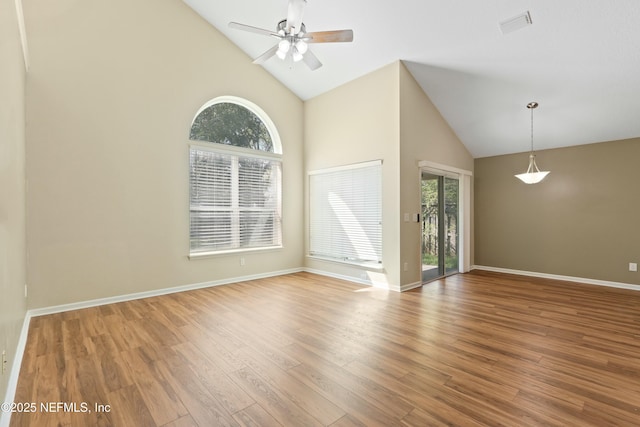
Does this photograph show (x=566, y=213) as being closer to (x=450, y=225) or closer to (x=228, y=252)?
(x=450, y=225)

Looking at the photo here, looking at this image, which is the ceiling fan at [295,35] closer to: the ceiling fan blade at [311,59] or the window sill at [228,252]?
the ceiling fan blade at [311,59]

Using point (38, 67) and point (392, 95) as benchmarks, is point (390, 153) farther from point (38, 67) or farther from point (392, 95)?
point (38, 67)

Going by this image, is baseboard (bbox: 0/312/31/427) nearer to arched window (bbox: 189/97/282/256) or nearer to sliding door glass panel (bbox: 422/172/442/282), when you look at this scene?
arched window (bbox: 189/97/282/256)

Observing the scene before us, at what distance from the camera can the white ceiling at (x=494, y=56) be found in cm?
336

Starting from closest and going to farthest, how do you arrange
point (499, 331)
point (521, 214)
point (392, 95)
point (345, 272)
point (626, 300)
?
point (499, 331), point (626, 300), point (392, 95), point (345, 272), point (521, 214)

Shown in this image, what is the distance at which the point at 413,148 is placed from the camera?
4.83 metres

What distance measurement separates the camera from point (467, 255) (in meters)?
6.32

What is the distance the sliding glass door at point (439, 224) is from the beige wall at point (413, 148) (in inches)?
16.7

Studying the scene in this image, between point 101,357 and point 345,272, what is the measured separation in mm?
3724

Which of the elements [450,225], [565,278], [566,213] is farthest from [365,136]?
[565,278]

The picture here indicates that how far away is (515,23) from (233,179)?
4.54m

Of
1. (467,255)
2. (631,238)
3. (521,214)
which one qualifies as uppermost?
(521,214)

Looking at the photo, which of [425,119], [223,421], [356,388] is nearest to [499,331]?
[356,388]

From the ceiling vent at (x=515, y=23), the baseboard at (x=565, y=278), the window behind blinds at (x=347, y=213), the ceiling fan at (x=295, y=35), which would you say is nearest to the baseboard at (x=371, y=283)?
the window behind blinds at (x=347, y=213)
